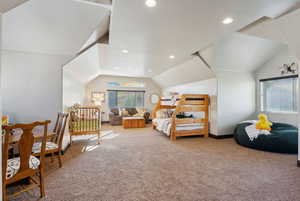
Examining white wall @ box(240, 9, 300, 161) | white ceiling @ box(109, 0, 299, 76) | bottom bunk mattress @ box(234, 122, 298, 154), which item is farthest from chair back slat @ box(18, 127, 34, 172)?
bottom bunk mattress @ box(234, 122, 298, 154)

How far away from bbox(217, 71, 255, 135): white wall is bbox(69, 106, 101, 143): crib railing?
3791mm

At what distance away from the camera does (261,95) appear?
16.0 ft

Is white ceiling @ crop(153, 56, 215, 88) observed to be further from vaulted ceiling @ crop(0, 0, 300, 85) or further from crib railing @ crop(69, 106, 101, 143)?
crib railing @ crop(69, 106, 101, 143)

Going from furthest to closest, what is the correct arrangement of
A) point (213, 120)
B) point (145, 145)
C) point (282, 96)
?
point (213, 120), point (282, 96), point (145, 145)

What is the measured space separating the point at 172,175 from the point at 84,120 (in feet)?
9.23

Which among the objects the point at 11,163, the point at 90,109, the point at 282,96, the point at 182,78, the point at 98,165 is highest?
the point at 182,78

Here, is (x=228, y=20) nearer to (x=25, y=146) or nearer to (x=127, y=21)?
(x=127, y=21)

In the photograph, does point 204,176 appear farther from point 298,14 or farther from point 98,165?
point 298,14

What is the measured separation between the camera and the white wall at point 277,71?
402 cm

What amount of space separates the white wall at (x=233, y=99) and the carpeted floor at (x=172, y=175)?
1304 mm

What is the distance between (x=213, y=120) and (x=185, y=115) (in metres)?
1.41

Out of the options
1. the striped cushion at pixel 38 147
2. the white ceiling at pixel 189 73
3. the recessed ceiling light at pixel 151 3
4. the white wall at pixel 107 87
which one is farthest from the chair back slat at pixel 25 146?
the white wall at pixel 107 87

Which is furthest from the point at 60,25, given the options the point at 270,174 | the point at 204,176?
the point at 270,174

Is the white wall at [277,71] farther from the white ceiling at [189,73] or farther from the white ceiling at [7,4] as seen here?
the white ceiling at [7,4]
